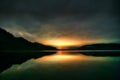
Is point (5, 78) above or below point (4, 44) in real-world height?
below

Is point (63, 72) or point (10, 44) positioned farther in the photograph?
point (10, 44)

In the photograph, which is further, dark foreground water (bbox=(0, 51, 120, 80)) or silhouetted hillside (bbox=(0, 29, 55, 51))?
silhouetted hillside (bbox=(0, 29, 55, 51))

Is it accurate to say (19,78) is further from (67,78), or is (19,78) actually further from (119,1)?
(119,1)

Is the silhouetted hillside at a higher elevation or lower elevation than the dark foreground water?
higher

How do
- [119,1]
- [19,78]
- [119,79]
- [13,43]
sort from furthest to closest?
1. [13,43]
2. [119,1]
3. [19,78]
4. [119,79]

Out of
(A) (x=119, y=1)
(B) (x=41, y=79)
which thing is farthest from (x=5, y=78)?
(A) (x=119, y=1)

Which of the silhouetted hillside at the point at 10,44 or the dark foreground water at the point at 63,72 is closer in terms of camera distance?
the dark foreground water at the point at 63,72

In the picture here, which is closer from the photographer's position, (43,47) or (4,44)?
(4,44)

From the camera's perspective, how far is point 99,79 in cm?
585

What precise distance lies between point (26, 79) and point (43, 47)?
104m

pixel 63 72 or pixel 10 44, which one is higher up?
pixel 10 44

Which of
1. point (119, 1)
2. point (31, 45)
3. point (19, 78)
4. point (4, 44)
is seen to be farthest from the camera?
point (31, 45)

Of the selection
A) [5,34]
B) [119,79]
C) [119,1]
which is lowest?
[119,79]

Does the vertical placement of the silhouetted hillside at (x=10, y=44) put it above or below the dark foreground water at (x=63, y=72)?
above
